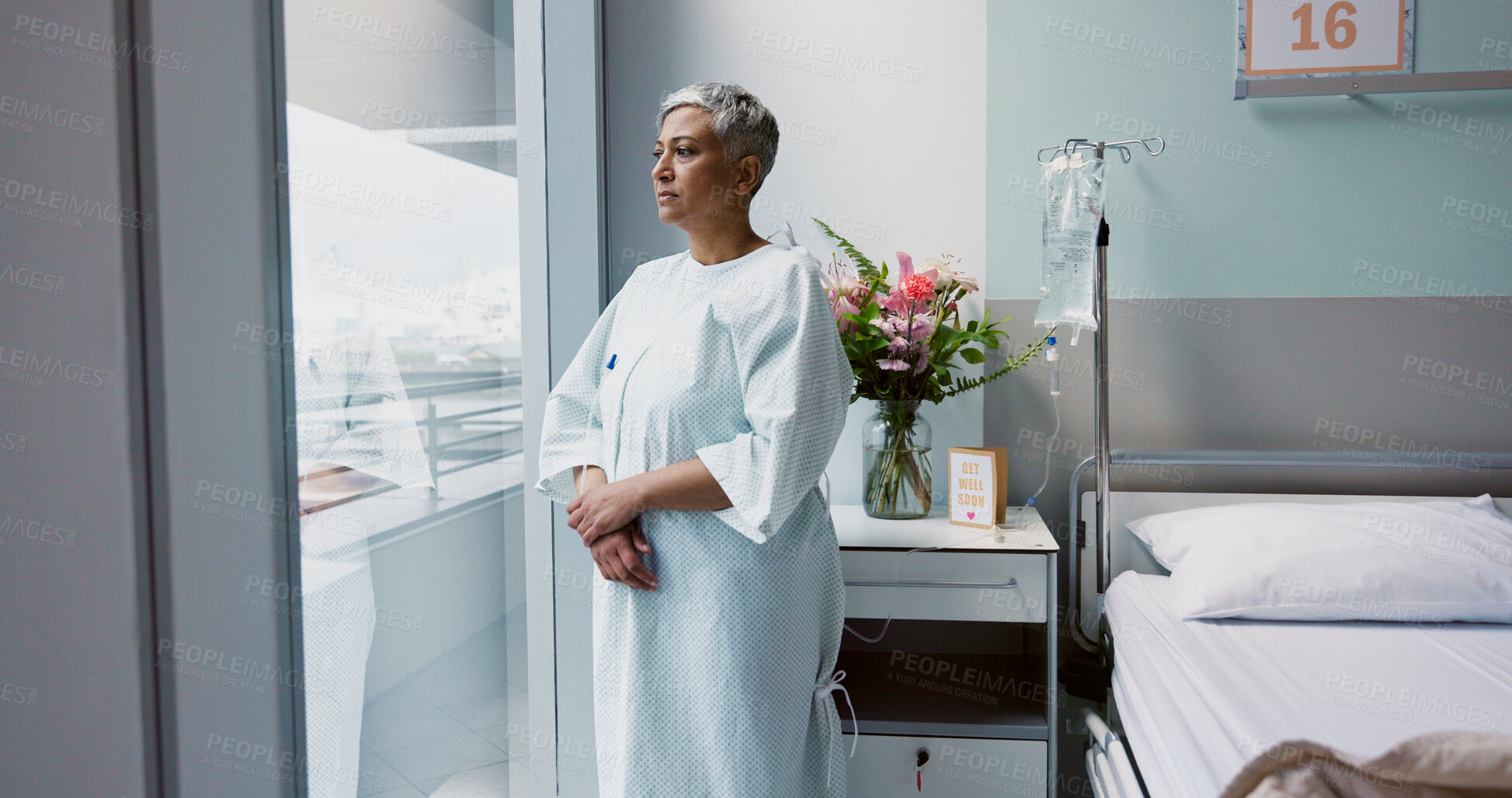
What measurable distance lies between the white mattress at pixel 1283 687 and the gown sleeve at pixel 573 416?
1045 millimetres

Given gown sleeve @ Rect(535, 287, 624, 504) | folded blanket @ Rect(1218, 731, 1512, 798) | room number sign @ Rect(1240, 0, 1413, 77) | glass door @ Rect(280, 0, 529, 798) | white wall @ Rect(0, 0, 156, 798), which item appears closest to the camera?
white wall @ Rect(0, 0, 156, 798)

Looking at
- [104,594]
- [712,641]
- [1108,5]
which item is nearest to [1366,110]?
[1108,5]

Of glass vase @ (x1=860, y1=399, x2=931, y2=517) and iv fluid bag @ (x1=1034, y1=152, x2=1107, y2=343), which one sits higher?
A: iv fluid bag @ (x1=1034, y1=152, x2=1107, y2=343)

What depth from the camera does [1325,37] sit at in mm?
2049

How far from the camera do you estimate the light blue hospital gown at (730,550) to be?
4.16 ft

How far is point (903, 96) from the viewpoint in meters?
2.16

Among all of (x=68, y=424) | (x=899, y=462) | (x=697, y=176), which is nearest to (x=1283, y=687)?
(x=899, y=462)

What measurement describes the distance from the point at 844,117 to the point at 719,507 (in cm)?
129

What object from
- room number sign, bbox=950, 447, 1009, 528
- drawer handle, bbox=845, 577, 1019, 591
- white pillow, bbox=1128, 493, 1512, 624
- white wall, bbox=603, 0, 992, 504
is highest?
white wall, bbox=603, 0, 992, 504

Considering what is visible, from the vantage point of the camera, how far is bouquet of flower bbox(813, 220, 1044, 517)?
1.84 meters

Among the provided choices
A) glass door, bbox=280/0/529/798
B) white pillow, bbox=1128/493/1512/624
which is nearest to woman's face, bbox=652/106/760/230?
glass door, bbox=280/0/529/798

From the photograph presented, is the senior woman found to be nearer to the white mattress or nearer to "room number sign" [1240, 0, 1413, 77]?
the white mattress

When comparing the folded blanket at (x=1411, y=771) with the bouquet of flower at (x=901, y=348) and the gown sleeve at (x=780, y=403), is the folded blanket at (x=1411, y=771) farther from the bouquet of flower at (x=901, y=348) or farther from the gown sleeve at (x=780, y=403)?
the bouquet of flower at (x=901, y=348)

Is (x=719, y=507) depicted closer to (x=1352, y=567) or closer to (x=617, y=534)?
(x=617, y=534)
